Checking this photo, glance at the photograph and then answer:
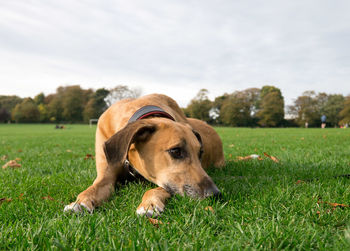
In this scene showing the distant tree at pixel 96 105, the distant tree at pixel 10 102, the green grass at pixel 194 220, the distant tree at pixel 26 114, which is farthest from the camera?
the distant tree at pixel 10 102

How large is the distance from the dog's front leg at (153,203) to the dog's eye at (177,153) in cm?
37

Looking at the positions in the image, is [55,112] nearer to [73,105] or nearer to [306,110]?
[73,105]

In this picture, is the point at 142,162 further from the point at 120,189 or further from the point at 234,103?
the point at 234,103

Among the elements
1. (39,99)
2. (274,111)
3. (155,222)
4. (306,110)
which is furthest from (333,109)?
(39,99)

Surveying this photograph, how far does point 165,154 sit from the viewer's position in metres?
2.62

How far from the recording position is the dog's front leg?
217cm

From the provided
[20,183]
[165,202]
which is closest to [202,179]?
[165,202]

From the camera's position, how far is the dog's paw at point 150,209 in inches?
84.9

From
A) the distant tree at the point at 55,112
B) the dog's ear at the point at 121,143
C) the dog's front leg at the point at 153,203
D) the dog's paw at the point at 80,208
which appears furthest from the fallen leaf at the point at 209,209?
the distant tree at the point at 55,112

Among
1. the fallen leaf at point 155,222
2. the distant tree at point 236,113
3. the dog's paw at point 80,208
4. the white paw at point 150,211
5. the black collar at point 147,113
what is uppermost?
the distant tree at point 236,113

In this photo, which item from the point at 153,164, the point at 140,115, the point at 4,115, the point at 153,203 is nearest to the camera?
the point at 153,203

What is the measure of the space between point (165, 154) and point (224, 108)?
67.7 m

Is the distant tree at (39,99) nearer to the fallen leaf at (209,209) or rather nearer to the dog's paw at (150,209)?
the dog's paw at (150,209)

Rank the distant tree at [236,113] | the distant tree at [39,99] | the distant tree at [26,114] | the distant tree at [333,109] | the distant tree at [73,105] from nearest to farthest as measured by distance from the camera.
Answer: the distant tree at [333,109]
the distant tree at [236,113]
the distant tree at [26,114]
the distant tree at [73,105]
the distant tree at [39,99]
